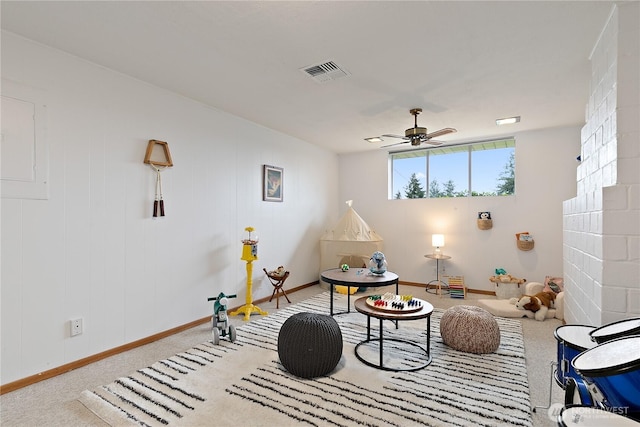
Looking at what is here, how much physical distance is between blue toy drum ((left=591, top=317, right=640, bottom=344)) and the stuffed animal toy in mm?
2418

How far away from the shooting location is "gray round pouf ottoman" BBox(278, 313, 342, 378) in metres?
2.22

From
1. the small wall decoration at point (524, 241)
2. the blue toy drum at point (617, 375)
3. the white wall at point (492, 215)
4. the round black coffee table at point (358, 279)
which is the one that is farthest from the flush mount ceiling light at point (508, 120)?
the blue toy drum at point (617, 375)

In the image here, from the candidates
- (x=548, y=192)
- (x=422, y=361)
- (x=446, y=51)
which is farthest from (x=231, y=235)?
(x=548, y=192)

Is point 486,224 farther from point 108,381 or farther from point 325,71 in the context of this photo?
point 108,381

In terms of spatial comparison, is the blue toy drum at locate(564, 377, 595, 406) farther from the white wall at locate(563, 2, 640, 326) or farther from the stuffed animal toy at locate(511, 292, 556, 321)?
the stuffed animal toy at locate(511, 292, 556, 321)

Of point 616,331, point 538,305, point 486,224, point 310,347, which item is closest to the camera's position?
point 616,331

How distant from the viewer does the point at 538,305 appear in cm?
364

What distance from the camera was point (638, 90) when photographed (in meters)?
1.83

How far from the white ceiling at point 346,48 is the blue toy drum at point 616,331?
1.83 meters

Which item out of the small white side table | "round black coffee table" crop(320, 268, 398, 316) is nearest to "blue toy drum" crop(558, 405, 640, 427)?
"round black coffee table" crop(320, 268, 398, 316)

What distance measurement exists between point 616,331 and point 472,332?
1.33m

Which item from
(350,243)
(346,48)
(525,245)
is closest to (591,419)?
(346,48)

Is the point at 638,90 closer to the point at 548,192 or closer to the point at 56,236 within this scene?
the point at 548,192

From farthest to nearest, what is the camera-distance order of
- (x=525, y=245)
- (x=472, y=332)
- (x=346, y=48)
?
(x=525, y=245), (x=472, y=332), (x=346, y=48)
